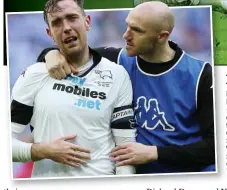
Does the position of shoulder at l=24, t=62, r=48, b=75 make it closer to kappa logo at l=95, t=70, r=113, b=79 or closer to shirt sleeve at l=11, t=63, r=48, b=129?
shirt sleeve at l=11, t=63, r=48, b=129

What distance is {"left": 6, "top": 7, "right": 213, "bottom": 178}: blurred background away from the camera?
6.35 feet

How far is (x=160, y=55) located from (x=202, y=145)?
41 centimetres

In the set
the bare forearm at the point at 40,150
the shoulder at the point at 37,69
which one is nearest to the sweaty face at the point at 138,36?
the shoulder at the point at 37,69

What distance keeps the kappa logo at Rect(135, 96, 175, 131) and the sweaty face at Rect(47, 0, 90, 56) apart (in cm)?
33

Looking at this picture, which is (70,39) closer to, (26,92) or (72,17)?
(72,17)

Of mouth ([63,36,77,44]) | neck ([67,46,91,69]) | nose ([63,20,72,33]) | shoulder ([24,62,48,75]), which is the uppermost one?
nose ([63,20,72,33])

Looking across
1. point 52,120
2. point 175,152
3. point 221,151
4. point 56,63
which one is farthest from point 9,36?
point 221,151

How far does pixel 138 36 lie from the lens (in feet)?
6.24

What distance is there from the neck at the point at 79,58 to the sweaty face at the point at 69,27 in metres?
0.01

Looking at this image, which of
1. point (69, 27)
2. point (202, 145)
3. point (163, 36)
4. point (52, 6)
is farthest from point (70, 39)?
point (202, 145)

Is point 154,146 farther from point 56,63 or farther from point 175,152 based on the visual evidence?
point 56,63

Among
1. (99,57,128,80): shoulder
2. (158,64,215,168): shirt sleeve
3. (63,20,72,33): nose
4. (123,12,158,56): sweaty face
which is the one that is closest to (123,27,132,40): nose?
(123,12,158,56): sweaty face

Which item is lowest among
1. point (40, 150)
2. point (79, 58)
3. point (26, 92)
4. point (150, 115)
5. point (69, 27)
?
point (40, 150)

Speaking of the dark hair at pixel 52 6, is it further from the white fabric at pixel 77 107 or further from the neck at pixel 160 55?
the neck at pixel 160 55
